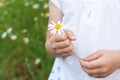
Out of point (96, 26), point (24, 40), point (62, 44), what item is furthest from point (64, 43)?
point (24, 40)

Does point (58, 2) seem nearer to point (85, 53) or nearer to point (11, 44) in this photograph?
point (85, 53)

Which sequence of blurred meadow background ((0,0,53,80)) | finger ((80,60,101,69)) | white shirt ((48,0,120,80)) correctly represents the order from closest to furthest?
finger ((80,60,101,69))
white shirt ((48,0,120,80))
blurred meadow background ((0,0,53,80))

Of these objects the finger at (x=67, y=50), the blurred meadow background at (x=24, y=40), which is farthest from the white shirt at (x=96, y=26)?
the blurred meadow background at (x=24, y=40)

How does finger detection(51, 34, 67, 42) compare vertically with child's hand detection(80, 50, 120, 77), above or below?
above

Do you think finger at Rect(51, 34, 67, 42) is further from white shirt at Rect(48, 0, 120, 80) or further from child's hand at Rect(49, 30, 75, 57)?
white shirt at Rect(48, 0, 120, 80)

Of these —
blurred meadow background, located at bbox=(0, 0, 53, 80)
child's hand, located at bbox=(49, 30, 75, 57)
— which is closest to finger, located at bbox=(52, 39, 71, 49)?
child's hand, located at bbox=(49, 30, 75, 57)
